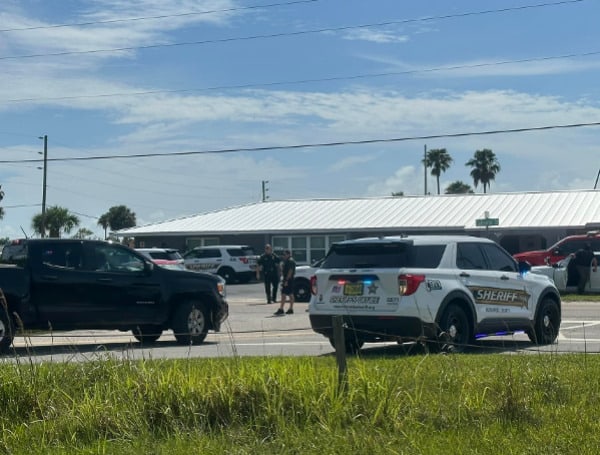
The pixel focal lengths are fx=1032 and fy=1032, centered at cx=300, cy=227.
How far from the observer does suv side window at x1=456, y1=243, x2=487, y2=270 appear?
1507cm

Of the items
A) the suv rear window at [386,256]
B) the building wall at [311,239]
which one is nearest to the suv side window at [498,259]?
the suv rear window at [386,256]

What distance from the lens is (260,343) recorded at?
691 inches

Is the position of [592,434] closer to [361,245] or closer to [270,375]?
[270,375]

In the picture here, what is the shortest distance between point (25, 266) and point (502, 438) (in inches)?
410

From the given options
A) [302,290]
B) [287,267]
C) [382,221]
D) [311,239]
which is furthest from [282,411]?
[311,239]

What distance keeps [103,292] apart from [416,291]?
5.62 metres

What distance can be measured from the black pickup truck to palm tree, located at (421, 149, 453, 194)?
300ft

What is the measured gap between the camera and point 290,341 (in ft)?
58.8

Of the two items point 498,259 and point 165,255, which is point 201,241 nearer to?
point 165,255

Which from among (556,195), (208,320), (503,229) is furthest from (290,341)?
(556,195)

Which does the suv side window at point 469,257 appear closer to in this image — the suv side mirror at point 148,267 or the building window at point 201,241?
the suv side mirror at point 148,267

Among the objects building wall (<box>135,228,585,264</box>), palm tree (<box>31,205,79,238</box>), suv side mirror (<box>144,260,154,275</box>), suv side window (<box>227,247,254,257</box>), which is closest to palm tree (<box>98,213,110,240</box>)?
palm tree (<box>31,205,79,238</box>)

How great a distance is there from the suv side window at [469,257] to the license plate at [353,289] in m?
1.57

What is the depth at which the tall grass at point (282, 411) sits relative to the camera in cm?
759
